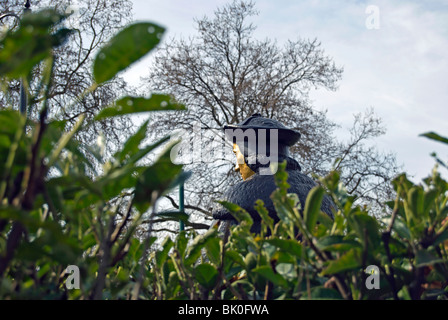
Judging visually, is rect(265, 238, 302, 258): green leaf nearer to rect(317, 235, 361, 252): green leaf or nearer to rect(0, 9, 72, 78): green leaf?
rect(317, 235, 361, 252): green leaf

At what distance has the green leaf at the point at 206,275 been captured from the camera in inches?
30.8

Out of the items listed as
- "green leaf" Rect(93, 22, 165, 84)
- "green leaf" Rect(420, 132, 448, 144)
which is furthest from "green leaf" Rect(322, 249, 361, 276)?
"green leaf" Rect(93, 22, 165, 84)

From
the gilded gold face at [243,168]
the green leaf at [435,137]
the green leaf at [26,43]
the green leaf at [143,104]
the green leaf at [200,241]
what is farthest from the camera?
the gilded gold face at [243,168]

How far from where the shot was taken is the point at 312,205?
63 centimetres

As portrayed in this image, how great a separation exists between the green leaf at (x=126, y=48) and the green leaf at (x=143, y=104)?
0.04m

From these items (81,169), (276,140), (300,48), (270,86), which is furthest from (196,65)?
(81,169)

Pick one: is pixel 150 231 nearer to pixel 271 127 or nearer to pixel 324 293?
pixel 324 293

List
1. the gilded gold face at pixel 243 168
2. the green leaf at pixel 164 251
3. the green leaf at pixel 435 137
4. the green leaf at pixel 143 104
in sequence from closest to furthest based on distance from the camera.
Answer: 1. the green leaf at pixel 143 104
2. the green leaf at pixel 435 137
3. the green leaf at pixel 164 251
4. the gilded gold face at pixel 243 168

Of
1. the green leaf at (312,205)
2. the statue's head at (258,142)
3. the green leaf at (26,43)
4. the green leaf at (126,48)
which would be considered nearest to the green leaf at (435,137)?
the green leaf at (312,205)

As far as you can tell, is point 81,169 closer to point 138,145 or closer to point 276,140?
point 138,145

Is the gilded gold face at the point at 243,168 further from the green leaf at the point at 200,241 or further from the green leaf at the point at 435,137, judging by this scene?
the green leaf at the point at 435,137

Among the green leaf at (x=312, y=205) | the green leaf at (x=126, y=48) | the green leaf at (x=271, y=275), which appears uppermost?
the green leaf at (x=126, y=48)

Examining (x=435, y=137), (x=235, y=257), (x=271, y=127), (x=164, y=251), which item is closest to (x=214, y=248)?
(x=235, y=257)

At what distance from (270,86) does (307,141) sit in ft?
7.34
